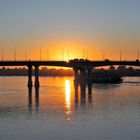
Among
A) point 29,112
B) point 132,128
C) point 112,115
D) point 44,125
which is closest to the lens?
point 132,128

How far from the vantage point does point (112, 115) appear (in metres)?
68.4

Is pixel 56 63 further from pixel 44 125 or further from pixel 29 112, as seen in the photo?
pixel 44 125

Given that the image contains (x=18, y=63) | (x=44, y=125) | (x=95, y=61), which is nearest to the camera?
(x=44, y=125)

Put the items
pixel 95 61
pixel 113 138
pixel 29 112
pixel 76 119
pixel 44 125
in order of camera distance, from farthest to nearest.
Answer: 1. pixel 95 61
2. pixel 29 112
3. pixel 76 119
4. pixel 44 125
5. pixel 113 138

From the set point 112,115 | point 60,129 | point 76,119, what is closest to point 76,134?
point 60,129

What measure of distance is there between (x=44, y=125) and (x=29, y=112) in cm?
1719

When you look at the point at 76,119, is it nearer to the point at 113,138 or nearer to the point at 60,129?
the point at 60,129

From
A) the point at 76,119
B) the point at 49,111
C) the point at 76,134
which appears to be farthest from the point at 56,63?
the point at 76,134

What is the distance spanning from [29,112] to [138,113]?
56.1 feet

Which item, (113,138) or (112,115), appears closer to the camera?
(113,138)

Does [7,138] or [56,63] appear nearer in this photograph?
[7,138]

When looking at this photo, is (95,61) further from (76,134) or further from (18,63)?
(76,134)

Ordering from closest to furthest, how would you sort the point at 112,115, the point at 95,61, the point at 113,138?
the point at 113,138, the point at 112,115, the point at 95,61

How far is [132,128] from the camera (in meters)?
54.3
